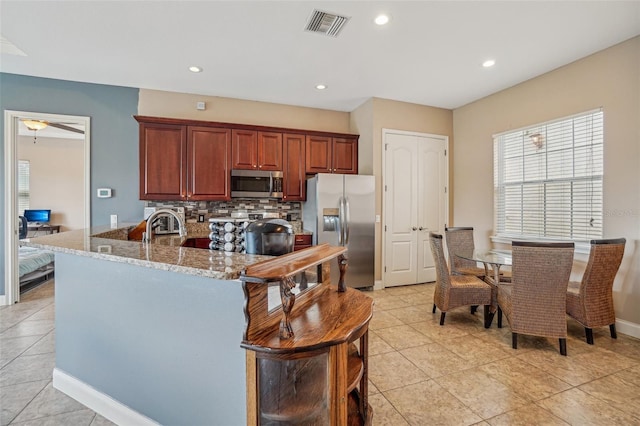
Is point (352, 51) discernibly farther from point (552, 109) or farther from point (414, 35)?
point (552, 109)

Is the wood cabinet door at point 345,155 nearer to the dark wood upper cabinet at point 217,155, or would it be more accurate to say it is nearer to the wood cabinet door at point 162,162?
the dark wood upper cabinet at point 217,155

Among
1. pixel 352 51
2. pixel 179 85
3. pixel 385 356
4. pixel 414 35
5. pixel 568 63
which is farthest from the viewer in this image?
pixel 179 85

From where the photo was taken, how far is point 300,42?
2844mm

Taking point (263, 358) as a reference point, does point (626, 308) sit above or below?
below

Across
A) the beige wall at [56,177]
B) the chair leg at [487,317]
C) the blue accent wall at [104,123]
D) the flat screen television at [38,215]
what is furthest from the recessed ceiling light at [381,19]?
the flat screen television at [38,215]

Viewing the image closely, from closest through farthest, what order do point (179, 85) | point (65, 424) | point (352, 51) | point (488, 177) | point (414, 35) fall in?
point (65, 424) < point (414, 35) < point (352, 51) < point (179, 85) < point (488, 177)

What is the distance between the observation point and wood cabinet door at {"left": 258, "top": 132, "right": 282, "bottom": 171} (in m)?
4.23

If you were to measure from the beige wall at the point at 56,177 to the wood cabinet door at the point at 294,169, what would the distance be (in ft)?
18.7

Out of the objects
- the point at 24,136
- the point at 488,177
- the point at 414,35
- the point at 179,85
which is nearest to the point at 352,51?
the point at 414,35

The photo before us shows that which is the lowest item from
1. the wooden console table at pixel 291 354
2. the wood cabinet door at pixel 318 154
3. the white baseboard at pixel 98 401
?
the white baseboard at pixel 98 401

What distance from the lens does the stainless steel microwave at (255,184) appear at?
13.6 feet

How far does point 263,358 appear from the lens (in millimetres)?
1005

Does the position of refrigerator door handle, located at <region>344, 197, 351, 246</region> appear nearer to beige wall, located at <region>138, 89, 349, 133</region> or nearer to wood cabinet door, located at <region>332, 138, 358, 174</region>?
wood cabinet door, located at <region>332, 138, 358, 174</region>

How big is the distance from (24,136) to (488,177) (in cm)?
948
